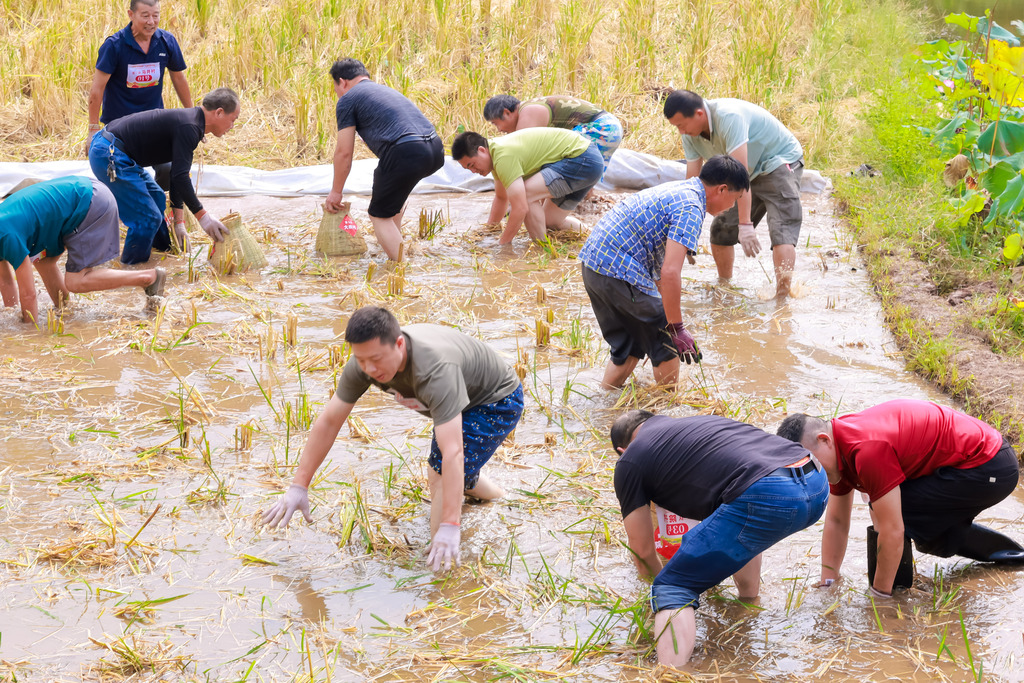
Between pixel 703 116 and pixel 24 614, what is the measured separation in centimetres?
474

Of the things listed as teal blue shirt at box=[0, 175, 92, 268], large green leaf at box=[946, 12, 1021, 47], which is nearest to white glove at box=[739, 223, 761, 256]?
large green leaf at box=[946, 12, 1021, 47]

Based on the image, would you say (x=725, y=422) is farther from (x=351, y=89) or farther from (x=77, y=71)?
(x=77, y=71)

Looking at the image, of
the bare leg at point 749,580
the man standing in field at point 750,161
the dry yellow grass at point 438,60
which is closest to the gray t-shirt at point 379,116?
the man standing in field at point 750,161

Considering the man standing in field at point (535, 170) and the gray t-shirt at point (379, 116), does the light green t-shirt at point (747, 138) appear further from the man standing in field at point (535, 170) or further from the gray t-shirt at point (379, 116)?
the gray t-shirt at point (379, 116)

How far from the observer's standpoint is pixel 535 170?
7320 mm

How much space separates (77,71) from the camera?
10.4 m

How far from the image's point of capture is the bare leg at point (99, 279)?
596 cm

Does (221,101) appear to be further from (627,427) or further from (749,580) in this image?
(749,580)

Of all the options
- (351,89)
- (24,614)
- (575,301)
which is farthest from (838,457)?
(351,89)

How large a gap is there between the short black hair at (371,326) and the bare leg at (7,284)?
12.6 ft

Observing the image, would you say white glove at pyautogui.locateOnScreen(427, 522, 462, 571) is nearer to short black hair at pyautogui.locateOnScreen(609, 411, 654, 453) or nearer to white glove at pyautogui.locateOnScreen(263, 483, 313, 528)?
white glove at pyautogui.locateOnScreen(263, 483, 313, 528)

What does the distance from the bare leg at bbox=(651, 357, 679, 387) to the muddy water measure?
0.41 ft

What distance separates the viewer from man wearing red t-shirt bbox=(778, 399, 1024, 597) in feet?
10.8

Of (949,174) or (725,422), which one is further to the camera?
(949,174)
